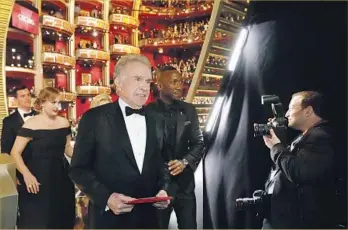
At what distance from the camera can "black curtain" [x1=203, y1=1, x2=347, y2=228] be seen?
232cm

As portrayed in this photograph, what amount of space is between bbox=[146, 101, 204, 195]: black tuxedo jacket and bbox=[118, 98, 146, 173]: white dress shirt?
0.75 metres

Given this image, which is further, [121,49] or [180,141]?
[121,49]

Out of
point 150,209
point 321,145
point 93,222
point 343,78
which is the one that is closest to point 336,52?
point 343,78

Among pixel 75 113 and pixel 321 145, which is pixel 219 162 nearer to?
pixel 321 145

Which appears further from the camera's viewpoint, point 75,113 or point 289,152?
point 75,113

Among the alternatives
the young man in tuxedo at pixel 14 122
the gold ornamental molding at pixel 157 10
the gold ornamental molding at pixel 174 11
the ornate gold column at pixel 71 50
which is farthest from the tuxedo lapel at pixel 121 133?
the gold ornamental molding at pixel 157 10

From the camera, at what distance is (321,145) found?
1834mm

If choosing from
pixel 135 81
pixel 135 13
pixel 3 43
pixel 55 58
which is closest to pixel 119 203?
pixel 135 81

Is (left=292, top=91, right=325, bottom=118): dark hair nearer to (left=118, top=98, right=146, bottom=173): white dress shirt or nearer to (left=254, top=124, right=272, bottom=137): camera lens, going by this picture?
(left=254, top=124, right=272, bottom=137): camera lens

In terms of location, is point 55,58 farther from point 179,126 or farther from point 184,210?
point 184,210

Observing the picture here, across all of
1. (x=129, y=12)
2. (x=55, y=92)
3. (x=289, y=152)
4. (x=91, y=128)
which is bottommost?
(x=289, y=152)

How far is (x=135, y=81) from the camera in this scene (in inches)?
62.0

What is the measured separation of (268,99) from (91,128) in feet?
3.41

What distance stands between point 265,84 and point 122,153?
1.38 meters
